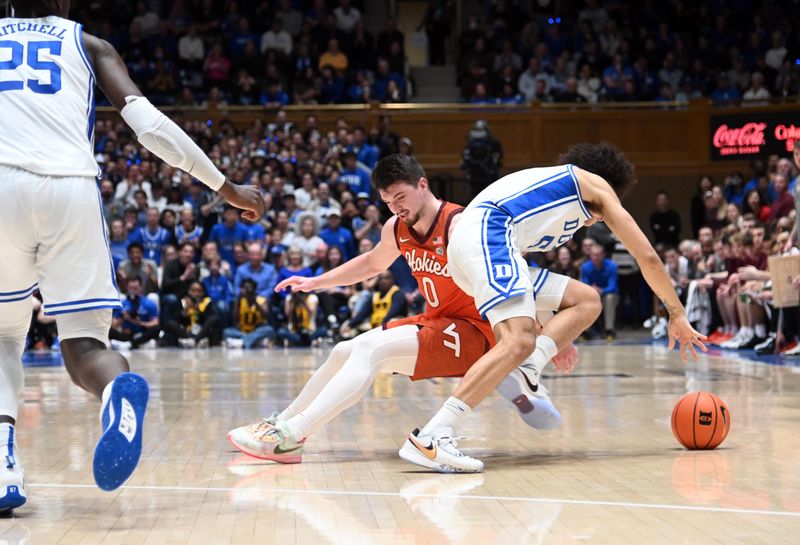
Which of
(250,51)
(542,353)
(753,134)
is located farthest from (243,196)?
(250,51)

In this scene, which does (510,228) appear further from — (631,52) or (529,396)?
(631,52)

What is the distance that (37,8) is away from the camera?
4.26 m

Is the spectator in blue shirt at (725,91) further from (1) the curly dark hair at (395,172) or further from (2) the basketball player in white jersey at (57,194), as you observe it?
(2) the basketball player in white jersey at (57,194)

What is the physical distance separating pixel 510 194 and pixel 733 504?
1822mm

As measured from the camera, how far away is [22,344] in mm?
4352

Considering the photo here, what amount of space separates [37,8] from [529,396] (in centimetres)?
274

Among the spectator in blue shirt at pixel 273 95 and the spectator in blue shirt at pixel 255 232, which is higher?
the spectator in blue shirt at pixel 273 95

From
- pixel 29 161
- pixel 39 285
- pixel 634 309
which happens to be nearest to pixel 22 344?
pixel 39 285

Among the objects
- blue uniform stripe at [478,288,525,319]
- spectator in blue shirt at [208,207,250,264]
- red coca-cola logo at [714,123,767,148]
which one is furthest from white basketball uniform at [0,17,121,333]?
red coca-cola logo at [714,123,767,148]

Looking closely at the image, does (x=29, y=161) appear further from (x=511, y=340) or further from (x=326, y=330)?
(x=326, y=330)

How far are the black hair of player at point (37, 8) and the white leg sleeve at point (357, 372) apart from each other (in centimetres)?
205

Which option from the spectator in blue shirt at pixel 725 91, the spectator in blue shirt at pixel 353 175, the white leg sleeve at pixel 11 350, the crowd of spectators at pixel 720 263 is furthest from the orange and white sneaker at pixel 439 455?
the spectator in blue shirt at pixel 725 91

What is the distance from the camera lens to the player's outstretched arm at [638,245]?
5125 mm

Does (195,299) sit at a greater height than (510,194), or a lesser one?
lesser
